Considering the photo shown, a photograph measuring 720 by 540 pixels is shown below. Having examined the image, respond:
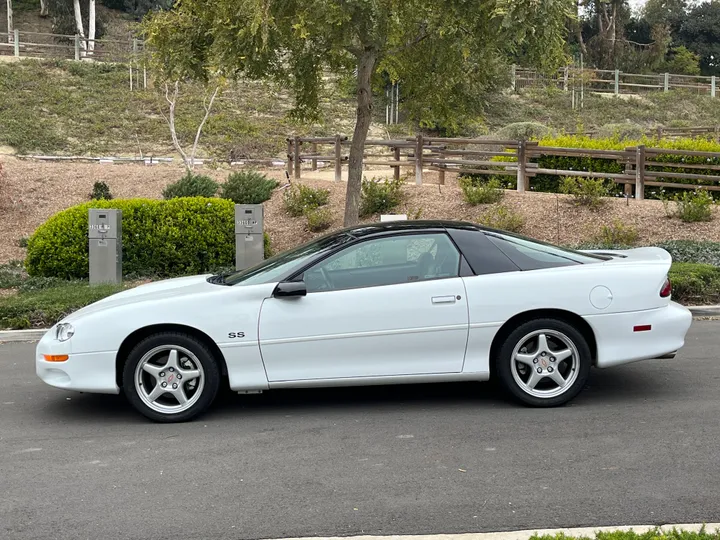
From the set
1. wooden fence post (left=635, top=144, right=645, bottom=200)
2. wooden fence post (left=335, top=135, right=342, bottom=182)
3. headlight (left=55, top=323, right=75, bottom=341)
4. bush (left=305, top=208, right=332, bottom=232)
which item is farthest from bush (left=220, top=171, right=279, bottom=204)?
headlight (left=55, top=323, right=75, bottom=341)

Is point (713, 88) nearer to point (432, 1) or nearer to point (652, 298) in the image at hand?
point (432, 1)

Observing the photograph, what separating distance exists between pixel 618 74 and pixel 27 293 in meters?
44.5

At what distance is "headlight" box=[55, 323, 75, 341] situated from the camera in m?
6.33

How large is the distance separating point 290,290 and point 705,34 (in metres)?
60.9

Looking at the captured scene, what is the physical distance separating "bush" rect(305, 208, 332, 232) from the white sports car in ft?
35.3

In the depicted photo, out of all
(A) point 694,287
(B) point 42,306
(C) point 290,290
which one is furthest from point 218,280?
(A) point 694,287

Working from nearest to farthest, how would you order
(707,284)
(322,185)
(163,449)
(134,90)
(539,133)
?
(163,449), (707,284), (322,185), (539,133), (134,90)

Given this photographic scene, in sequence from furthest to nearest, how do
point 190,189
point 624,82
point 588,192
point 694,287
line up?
point 624,82 < point 190,189 < point 588,192 < point 694,287

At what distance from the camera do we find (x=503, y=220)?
16125 millimetres

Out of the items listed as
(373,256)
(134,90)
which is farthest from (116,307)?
(134,90)

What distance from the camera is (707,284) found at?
1103cm

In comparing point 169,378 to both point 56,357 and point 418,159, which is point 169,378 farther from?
point 418,159

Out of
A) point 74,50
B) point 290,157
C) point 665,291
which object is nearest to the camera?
point 665,291

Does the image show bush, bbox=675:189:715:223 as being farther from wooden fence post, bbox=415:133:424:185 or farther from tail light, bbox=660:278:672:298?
tail light, bbox=660:278:672:298
